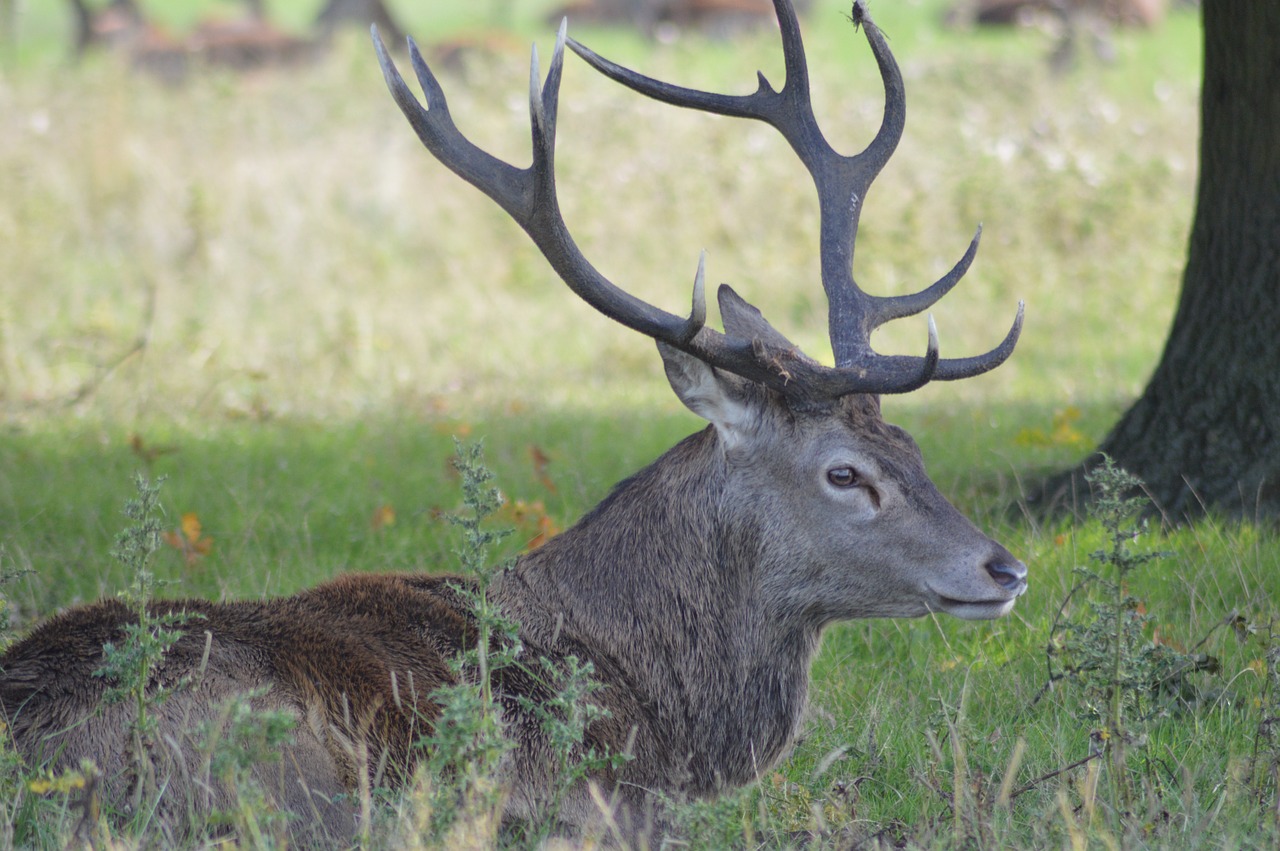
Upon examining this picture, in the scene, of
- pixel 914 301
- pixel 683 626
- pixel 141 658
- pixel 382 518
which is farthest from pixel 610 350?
pixel 141 658

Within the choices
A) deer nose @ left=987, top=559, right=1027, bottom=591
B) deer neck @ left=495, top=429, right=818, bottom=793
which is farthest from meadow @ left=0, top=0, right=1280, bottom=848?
deer nose @ left=987, top=559, right=1027, bottom=591

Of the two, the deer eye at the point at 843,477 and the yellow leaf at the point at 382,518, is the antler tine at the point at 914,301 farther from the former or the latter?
the yellow leaf at the point at 382,518

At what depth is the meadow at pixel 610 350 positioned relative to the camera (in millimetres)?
3867

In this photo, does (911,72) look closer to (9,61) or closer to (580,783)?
(9,61)

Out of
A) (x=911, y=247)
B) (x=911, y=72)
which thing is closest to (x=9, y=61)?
(x=911, y=72)

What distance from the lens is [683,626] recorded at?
3.83 metres

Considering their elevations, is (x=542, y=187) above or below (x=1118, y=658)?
above

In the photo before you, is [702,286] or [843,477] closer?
[702,286]

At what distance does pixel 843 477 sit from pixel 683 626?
590 millimetres

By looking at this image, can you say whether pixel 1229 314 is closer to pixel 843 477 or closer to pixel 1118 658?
pixel 843 477

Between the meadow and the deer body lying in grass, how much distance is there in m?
0.28

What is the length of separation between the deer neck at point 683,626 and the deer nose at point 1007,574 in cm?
55

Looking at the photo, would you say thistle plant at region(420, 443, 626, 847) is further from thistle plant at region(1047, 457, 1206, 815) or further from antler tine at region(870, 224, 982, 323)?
antler tine at region(870, 224, 982, 323)

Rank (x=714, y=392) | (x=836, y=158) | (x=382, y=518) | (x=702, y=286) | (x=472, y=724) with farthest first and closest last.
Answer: (x=382, y=518)
(x=836, y=158)
(x=714, y=392)
(x=702, y=286)
(x=472, y=724)
